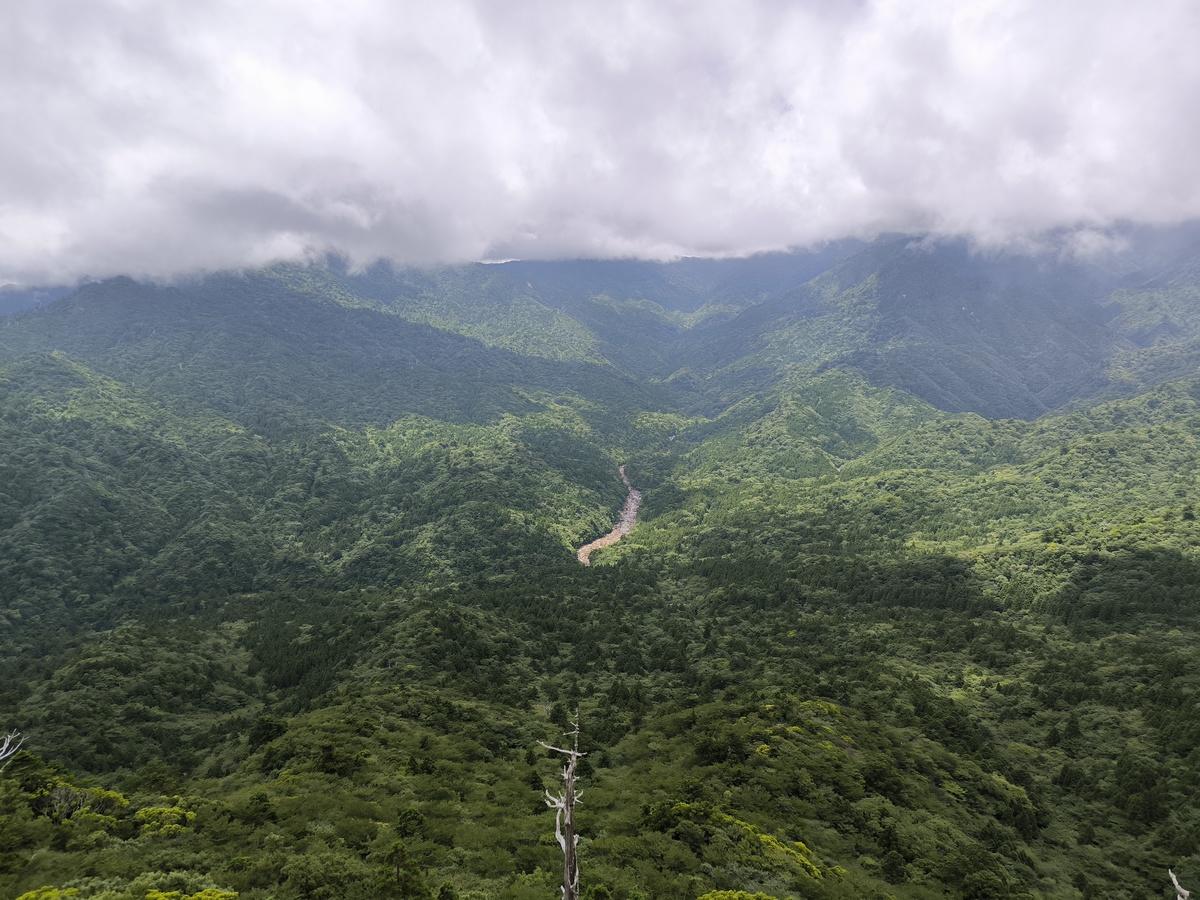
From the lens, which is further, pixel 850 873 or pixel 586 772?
pixel 586 772

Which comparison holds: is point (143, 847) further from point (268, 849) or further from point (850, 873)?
point (850, 873)

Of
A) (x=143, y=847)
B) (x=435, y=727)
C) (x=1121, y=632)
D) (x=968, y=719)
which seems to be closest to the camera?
(x=143, y=847)

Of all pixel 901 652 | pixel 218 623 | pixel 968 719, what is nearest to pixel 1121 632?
pixel 901 652

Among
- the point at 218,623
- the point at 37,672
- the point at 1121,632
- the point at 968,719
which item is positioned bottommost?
the point at 37,672

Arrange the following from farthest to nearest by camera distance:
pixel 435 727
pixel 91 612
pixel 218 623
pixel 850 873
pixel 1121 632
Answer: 1. pixel 91 612
2. pixel 218 623
3. pixel 1121 632
4. pixel 435 727
5. pixel 850 873

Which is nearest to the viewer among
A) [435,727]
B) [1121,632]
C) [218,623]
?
[435,727]

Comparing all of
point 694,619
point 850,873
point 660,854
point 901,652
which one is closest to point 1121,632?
point 901,652

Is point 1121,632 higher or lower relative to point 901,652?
higher

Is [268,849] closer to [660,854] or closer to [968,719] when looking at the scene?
[660,854]

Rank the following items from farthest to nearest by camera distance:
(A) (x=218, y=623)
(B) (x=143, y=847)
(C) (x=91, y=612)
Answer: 1. (C) (x=91, y=612)
2. (A) (x=218, y=623)
3. (B) (x=143, y=847)

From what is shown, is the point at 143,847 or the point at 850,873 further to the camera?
the point at 850,873
